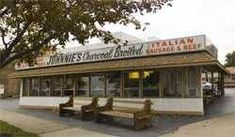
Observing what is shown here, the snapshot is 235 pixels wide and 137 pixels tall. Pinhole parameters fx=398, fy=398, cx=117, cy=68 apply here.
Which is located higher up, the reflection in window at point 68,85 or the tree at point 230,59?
the tree at point 230,59

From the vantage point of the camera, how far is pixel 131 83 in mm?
21609

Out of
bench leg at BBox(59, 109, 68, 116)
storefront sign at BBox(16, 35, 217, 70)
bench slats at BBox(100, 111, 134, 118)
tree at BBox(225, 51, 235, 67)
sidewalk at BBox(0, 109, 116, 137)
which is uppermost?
tree at BBox(225, 51, 235, 67)

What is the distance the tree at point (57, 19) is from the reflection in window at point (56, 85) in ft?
33.8

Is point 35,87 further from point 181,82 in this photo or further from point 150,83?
point 181,82

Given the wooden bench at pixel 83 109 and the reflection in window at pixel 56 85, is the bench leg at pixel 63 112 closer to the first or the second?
the wooden bench at pixel 83 109

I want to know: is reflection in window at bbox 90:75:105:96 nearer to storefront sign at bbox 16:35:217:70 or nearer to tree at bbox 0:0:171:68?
storefront sign at bbox 16:35:217:70

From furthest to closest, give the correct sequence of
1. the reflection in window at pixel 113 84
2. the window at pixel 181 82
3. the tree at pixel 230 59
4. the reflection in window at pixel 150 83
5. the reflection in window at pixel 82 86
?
1. the tree at pixel 230 59
2. the reflection in window at pixel 82 86
3. the reflection in window at pixel 113 84
4. the reflection in window at pixel 150 83
5. the window at pixel 181 82

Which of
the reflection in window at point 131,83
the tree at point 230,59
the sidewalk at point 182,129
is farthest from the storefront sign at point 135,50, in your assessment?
the tree at point 230,59

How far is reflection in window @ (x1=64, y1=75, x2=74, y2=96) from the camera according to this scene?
25334 mm

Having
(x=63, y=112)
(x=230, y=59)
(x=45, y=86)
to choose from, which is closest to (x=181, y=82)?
(x=63, y=112)

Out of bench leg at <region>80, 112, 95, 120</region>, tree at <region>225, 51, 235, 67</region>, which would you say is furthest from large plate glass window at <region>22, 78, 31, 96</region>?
tree at <region>225, 51, 235, 67</region>

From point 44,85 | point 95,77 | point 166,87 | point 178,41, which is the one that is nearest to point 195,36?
point 178,41

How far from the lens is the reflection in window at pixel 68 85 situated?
997 inches

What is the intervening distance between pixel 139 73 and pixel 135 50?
1241mm
